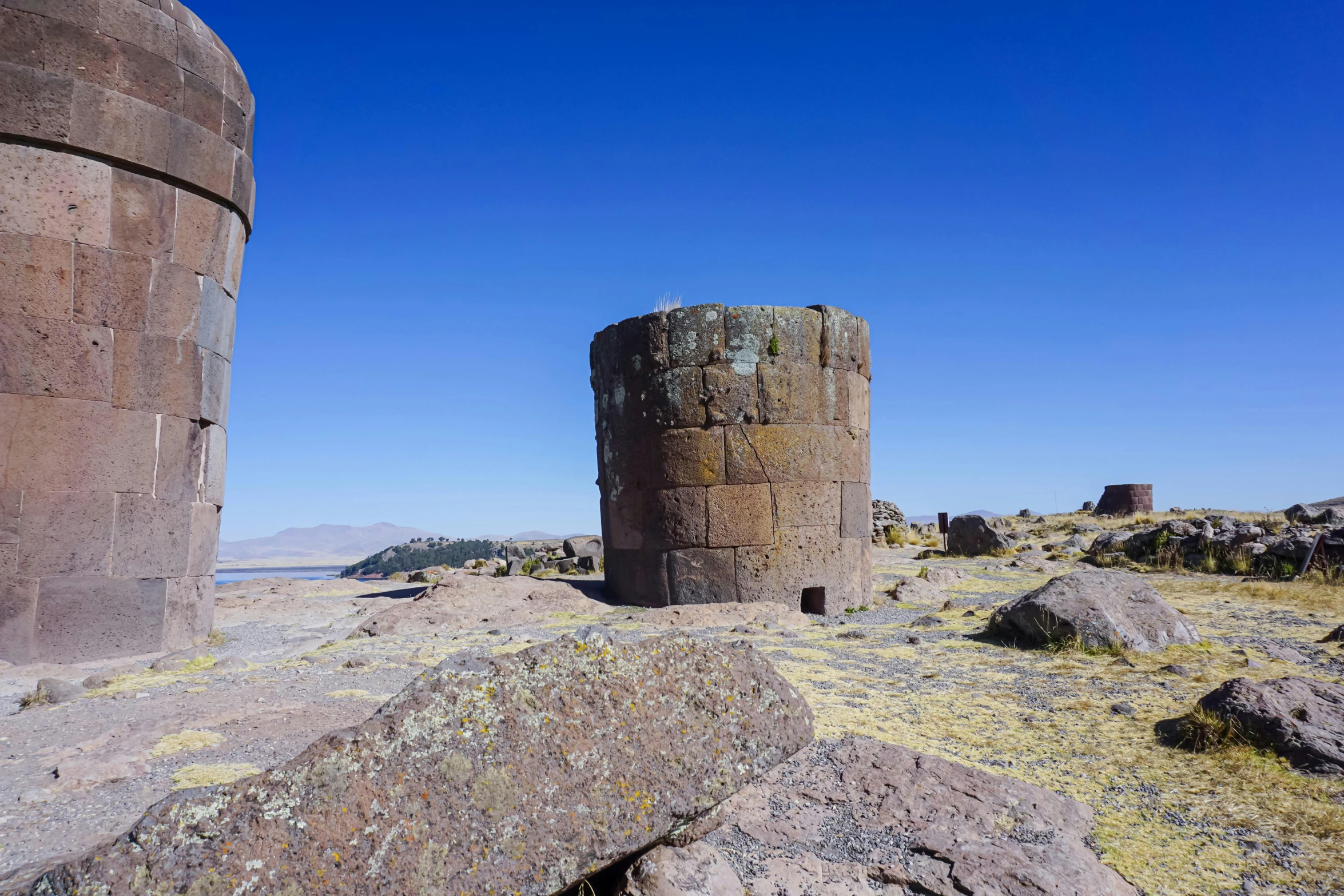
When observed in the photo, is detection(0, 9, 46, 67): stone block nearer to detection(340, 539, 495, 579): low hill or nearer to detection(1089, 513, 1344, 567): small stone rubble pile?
detection(1089, 513, 1344, 567): small stone rubble pile

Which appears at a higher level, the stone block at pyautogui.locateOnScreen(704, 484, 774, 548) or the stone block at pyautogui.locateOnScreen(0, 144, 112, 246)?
the stone block at pyautogui.locateOnScreen(0, 144, 112, 246)

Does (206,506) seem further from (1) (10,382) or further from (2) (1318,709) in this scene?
(2) (1318,709)

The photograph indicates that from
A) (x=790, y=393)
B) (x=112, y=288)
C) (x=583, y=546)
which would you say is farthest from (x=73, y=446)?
(x=583, y=546)

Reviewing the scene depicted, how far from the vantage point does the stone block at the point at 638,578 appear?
27.6 feet

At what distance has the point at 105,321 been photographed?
584cm

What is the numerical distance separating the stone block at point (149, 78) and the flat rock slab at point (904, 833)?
6263 mm

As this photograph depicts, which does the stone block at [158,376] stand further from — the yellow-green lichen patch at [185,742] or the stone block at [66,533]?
the yellow-green lichen patch at [185,742]

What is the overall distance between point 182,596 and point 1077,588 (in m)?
6.72

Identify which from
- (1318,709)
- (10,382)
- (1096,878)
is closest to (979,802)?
(1096,878)

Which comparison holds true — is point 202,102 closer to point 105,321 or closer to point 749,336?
point 105,321

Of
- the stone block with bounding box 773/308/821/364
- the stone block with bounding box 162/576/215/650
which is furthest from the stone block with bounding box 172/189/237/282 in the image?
the stone block with bounding box 773/308/821/364

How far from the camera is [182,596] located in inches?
246

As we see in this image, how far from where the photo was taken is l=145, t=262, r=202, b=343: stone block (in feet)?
19.8

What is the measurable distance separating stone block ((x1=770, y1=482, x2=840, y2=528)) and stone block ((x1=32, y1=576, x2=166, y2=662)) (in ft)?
17.3
